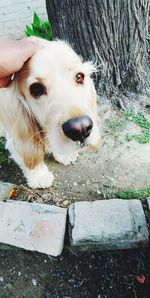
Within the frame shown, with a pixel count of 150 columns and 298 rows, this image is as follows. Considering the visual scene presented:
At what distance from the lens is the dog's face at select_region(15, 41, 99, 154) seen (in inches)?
89.3

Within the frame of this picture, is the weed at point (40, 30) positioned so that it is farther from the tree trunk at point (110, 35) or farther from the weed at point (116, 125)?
the weed at point (116, 125)

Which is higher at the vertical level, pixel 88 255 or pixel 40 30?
pixel 40 30

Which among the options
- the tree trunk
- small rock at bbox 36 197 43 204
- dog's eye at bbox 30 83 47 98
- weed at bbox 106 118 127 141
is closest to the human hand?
dog's eye at bbox 30 83 47 98

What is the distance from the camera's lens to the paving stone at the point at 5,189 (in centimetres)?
322

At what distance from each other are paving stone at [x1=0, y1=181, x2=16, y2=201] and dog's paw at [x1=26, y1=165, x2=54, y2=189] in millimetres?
160

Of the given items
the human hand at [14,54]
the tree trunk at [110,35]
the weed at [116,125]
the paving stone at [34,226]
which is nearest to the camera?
the human hand at [14,54]

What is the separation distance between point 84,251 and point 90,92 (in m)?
1.19

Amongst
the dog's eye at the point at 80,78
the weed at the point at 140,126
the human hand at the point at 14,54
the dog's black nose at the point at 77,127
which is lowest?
the weed at the point at 140,126

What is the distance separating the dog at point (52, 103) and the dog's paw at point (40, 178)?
47 cm

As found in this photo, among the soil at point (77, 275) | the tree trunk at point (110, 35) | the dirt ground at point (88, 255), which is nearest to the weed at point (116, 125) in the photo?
the dirt ground at point (88, 255)

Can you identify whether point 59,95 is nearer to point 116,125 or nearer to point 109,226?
point 109,226

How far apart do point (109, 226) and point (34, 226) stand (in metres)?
0.57

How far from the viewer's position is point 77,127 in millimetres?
2221

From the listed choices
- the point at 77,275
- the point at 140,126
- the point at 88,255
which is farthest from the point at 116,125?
the point at 77,275
